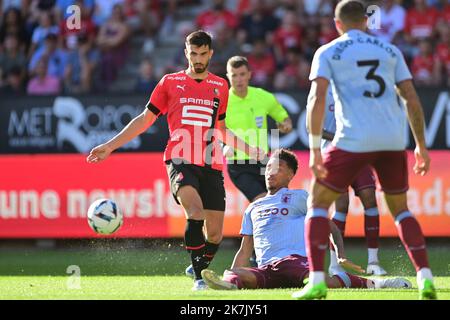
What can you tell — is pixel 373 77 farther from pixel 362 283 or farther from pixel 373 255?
pixel 373 255

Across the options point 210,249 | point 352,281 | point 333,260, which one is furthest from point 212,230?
point 352,281

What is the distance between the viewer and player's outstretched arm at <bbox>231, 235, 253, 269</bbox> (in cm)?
991

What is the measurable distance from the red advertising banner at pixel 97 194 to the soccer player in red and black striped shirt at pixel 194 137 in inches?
207

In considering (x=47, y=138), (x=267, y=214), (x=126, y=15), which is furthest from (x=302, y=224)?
(x=126, y=15)

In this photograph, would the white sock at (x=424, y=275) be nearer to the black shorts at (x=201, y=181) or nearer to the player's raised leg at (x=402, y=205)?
the player's raised leg at (x=402, y=205)

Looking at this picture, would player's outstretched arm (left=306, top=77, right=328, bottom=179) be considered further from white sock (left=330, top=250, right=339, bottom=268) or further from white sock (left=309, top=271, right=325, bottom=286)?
white sock (left=330, top=250, right=339, bottom=268)

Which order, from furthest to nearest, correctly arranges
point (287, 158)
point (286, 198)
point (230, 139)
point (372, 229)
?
point (372, 229), point (230, 139), point (287, 158), point (286, 198)

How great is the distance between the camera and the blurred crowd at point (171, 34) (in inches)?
728

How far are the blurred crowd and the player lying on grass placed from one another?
7.03 m

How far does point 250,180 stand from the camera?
12586 mm

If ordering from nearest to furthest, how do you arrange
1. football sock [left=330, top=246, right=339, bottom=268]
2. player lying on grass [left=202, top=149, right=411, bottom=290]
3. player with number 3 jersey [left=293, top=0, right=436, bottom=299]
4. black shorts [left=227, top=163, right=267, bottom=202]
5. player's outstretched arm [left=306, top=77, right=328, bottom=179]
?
player's outstretched arm [left=306, top=77, right=328, bottom=179]
player with number 3 jersey [left=293, top=0, right=436, bottom=299]
player lying on grass [left=202, top=149, right=411, bottom=290]
football sock [left=330, top=246, right=339, bottom=268]
black shorts [left=227, top=163, right=267, bottom=202]

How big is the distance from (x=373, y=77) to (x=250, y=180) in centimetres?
483

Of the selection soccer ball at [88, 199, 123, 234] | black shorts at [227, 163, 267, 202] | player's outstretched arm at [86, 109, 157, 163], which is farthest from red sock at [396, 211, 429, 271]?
black shorts at [227, 163, 267, 202]

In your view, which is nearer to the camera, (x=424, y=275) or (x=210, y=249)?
(x=424, y=275)
